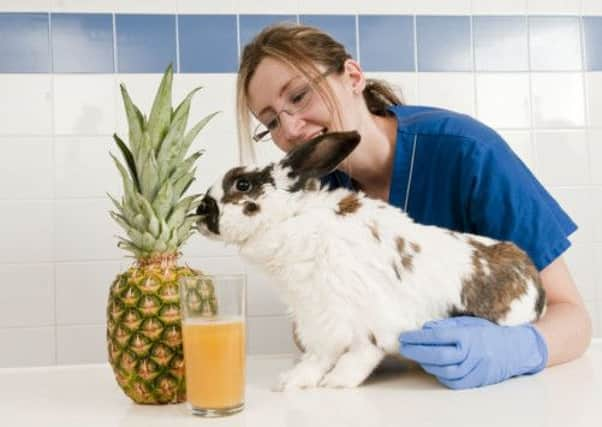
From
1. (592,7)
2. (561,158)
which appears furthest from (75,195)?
(592,7)

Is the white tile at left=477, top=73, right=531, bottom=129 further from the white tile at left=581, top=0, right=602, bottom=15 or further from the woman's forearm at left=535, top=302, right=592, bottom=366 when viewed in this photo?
the woman's forearm at left=535, top=302, right=592, bottom=366

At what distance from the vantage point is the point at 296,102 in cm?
139

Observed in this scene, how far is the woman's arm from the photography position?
1044 millimetres

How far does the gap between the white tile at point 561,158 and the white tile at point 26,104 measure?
1.71m

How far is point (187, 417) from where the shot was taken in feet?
2.70

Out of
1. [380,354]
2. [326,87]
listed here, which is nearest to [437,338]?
[380,354]

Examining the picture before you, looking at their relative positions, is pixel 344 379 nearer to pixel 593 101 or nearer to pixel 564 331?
pixel 564 331

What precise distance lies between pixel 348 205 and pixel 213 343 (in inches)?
11.7

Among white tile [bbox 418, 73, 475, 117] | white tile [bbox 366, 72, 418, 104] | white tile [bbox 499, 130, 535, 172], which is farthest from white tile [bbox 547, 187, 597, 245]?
white tile [bbox 366, 72, 418, 104]

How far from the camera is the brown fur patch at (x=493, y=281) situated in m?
0.95

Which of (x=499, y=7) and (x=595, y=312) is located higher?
(x=499, y=7)

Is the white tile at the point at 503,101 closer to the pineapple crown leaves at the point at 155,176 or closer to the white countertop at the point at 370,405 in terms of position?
the white countertop at the point at 370,405

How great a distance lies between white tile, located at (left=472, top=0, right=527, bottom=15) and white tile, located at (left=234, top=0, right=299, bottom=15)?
2.16 feet

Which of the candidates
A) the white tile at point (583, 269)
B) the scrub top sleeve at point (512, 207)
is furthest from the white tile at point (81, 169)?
the white tile at point (583, 269)
